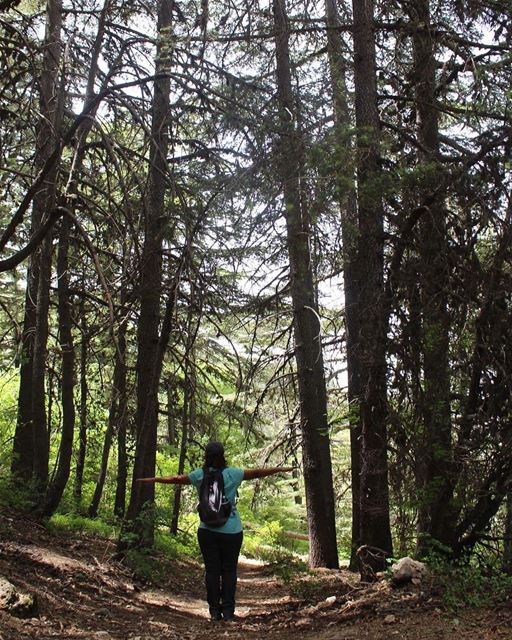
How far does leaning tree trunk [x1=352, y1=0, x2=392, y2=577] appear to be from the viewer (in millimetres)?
7042

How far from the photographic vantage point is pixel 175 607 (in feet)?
25.7

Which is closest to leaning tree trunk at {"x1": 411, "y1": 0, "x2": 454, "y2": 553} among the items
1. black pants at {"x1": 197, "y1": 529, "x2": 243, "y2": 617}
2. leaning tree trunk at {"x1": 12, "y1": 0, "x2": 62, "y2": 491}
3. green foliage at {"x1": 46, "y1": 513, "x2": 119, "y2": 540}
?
black pants at {"x1": 197, "y1": 529, "x2": 243, "y2": 617}

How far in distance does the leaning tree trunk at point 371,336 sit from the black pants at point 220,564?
1.61m

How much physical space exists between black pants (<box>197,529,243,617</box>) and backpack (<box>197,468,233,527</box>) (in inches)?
6.7

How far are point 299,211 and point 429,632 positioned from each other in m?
4.95

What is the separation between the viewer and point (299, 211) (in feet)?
26.4

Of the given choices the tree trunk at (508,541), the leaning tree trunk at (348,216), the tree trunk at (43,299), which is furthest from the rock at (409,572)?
the tree trunk at (43,299)

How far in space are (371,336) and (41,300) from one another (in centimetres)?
502

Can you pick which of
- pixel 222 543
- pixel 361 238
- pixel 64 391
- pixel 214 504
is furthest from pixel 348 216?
pixel 64 391

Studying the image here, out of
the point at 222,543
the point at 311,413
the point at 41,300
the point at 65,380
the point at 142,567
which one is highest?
the point at 41,300

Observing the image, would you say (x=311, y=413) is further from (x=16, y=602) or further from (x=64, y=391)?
(x=16, y=602)

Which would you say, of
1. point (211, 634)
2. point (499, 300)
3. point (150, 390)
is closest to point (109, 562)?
point (150, 390)

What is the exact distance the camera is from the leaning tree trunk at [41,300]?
28.1 ft

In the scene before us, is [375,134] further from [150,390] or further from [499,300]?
[150,390]
